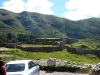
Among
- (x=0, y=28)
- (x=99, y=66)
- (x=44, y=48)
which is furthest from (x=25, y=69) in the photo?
(x=0, y=28)

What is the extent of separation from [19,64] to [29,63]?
2.40ft

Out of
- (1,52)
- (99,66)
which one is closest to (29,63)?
(99,66)

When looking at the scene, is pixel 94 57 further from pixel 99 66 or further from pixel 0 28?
pixel 0 28

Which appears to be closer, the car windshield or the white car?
the white car

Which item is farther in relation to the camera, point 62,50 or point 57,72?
point 62,50

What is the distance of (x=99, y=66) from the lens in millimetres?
14664

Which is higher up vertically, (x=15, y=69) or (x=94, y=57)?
(x=15, y=69)

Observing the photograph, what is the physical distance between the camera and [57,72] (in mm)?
20344

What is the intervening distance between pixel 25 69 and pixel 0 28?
633 feet

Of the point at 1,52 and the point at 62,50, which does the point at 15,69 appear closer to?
the point at 1,52

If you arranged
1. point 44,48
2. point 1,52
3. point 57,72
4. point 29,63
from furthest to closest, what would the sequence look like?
point 44,48 < point 1,52 < point 57,72 < point 29,63

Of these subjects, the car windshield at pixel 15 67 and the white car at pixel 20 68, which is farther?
the car windshield at pixel 15 67

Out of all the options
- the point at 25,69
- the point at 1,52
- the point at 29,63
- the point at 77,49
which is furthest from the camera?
the point at 77,49

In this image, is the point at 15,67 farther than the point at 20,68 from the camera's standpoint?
Yes
